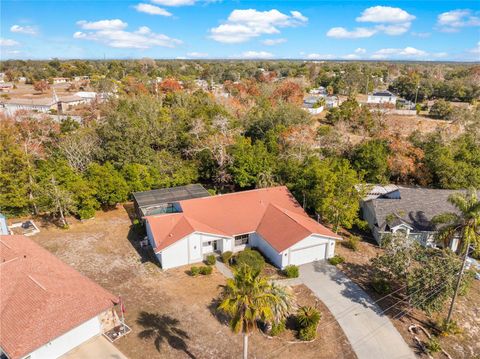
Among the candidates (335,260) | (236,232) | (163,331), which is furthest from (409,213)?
(163,331)

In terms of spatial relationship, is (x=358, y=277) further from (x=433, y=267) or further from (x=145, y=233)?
(x=145, y=233)

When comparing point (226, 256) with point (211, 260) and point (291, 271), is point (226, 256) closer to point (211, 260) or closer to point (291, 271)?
point (211, 260)

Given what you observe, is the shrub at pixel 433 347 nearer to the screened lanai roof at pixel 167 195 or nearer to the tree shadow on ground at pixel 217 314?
the tree shadow on ground at pixel 217 314

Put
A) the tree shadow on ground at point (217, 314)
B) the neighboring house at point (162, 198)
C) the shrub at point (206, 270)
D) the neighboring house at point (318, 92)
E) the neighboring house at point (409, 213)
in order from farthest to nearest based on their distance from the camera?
1. the neighboring house at point (318, 92)
2. the neighboring house at point (162, 198)
3. the neighboring house at point (409, 213)
4. the shrub at point (206, 270)
5. the tree shadow on ground at point (217, 314)

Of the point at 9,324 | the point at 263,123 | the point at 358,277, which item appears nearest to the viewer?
the point at 9,324

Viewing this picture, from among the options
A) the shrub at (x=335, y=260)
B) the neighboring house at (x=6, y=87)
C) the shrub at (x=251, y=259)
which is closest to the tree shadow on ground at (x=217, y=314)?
the shrub at (x=251, y=259)

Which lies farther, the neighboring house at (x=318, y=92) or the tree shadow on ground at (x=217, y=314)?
the neighboring house at (x=318, y=92)

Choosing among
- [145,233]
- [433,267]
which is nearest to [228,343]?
[433,267]
